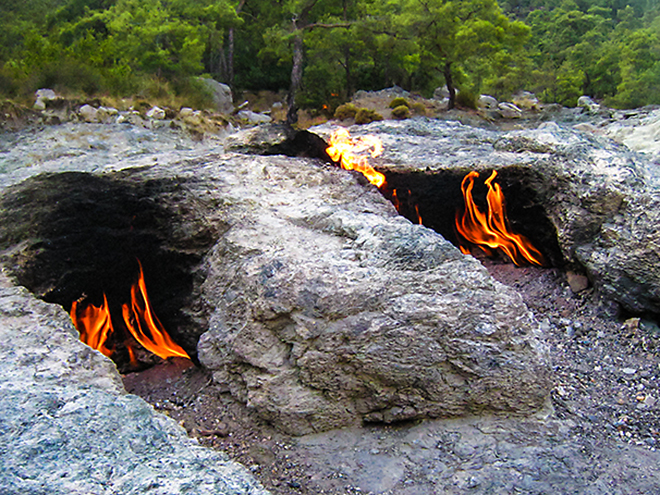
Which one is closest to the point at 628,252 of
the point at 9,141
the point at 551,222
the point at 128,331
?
the point at 551,222

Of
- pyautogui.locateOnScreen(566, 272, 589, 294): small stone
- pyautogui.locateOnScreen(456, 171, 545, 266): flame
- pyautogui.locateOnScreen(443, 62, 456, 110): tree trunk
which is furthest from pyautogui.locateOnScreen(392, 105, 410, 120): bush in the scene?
pyautogui.locateOnScreen(566, 272, 589, 294): small stone

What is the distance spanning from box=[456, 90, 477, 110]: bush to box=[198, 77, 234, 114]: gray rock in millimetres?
10331

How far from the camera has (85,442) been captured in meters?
2.25

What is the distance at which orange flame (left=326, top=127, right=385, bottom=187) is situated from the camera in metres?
6.42

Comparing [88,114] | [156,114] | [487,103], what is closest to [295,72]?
[156,114]

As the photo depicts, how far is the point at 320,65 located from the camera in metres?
22.3

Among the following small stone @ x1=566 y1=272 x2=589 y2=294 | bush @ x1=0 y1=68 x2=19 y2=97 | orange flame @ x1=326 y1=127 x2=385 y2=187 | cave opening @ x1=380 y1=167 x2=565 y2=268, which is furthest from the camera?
bush @ x1=0 y1=68 x2=19 y2=97

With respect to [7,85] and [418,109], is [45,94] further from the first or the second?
[418,109]

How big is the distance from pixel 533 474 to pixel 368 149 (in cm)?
478

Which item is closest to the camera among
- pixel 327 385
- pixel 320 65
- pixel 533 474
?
pixel 533 474

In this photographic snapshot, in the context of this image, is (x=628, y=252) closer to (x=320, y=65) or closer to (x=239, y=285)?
(x=239, y=285)

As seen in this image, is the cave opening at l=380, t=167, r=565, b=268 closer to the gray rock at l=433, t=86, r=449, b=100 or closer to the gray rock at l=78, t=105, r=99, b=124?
the gray rock at l=78, t=105, r=99, b=124

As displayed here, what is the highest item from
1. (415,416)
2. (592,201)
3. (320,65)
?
(592,201)

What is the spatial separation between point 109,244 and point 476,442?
3.48m
